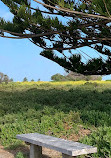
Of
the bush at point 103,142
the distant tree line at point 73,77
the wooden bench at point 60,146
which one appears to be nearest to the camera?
the wooden bench at point 60,146

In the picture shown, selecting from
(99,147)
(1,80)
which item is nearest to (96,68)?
(99,147)

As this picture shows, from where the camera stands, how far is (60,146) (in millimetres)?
4496

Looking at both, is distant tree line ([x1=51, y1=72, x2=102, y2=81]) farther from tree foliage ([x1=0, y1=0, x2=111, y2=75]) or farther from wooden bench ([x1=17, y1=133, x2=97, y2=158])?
wooden bench ([x1=17, y1=133, x2=97, y2=158])

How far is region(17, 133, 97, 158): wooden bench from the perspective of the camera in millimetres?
4219

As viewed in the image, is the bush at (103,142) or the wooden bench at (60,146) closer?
the wooden bench at (60,146)

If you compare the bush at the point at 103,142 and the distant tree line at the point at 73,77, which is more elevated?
the distant tree line at the point at 73,77

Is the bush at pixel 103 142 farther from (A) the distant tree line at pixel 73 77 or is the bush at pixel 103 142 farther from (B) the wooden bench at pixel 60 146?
(A) the distant tree line at pixel 73 77

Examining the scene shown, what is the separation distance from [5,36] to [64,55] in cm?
248

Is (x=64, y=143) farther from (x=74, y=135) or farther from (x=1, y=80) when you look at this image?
(x=1, y=80)

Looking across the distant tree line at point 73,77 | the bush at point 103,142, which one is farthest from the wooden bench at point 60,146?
the distant tree line at point 73,77

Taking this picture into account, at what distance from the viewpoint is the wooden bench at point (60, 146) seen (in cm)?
422

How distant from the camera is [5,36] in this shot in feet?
33.7

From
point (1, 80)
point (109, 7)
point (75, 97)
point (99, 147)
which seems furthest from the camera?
point (1, 80)

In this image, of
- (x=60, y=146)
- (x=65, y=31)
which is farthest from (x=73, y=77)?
(x=60, y=146)
